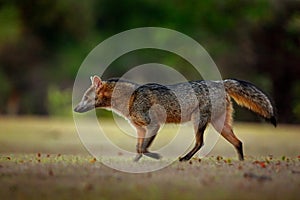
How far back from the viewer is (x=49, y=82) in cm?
4394

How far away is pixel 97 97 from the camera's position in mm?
13250

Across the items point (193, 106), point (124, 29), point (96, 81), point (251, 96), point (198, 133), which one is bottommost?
point (198, 133)

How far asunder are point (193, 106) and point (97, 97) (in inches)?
73.6

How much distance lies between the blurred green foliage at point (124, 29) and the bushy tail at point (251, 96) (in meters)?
18.0

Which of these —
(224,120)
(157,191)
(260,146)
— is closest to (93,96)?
(224,120)

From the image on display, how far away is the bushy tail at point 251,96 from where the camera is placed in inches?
493

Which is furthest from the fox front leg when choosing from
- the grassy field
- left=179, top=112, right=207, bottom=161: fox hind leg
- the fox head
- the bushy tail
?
the bushy tail

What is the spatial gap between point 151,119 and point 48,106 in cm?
2860

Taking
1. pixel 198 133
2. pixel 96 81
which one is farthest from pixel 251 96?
pixel 96 81

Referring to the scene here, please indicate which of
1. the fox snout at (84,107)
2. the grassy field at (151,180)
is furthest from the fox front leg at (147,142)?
the fox snout at (84,107)

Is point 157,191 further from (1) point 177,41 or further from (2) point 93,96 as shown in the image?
(1) point 177,41

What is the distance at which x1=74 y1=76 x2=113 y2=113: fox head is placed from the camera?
13.2m

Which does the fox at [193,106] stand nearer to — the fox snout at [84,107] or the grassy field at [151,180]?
the grassy field at [151,180]

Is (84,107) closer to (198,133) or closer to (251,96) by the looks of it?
(198,133)
